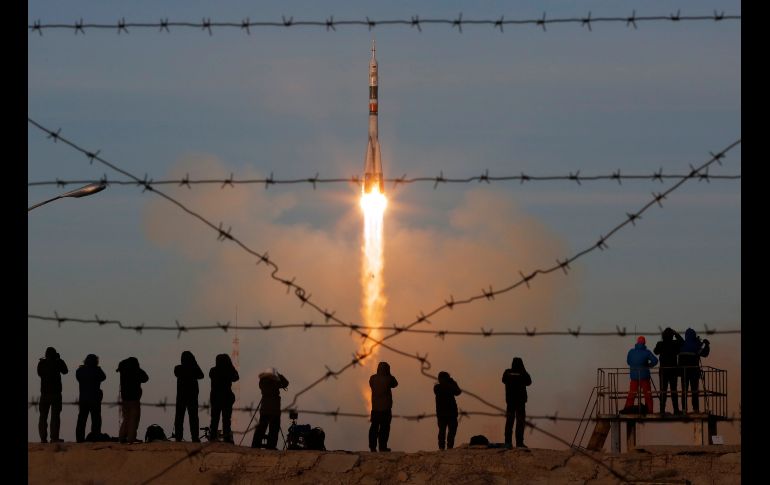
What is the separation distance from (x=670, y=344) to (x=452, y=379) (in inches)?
133

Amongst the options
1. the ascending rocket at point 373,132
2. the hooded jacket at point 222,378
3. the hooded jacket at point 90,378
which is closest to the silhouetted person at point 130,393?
the hooded jacket at point 90,378

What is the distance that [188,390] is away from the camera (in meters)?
21.6

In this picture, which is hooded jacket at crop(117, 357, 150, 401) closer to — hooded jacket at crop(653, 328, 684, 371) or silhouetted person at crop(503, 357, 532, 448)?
silhouetted person at crop(503, 357, 532, 448)

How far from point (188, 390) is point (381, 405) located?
2752 mm

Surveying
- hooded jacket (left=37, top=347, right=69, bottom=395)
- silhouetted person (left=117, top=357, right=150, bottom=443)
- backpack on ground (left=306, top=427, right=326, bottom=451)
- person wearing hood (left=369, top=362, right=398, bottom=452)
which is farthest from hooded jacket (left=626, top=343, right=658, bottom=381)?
hooded jacket (left=37, top=347, right=69, bottom=395)

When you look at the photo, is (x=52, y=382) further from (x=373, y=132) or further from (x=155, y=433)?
(x=373, y=132)

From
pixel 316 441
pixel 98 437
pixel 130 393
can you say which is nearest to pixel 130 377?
pixel 130 393

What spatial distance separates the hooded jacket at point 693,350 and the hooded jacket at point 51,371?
914 centimetres

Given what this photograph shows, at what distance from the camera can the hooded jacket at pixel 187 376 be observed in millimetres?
21547

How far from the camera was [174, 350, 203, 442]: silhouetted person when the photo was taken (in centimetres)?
2156
